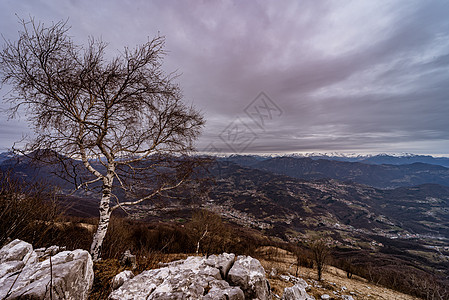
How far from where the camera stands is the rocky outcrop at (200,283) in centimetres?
337

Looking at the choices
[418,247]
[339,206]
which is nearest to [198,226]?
[418,247]

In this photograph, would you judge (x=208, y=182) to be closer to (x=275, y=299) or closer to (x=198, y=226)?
(x=275, y=299)

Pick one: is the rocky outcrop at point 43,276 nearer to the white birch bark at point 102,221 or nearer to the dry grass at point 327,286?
the white birch bark at point 102,221

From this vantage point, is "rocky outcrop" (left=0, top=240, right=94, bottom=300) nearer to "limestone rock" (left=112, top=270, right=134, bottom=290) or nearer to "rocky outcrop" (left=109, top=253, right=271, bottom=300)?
"limestone rock" (left=112, top=270, right=134, bottom=290)

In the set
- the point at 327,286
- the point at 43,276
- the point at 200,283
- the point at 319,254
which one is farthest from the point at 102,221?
the point at 319,254

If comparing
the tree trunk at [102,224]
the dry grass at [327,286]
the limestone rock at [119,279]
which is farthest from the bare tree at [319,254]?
the tree trunk at [102,224]

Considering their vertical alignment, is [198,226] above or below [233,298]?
below

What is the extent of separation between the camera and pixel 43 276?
2688mm

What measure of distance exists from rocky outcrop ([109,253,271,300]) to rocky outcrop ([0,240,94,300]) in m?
0.77

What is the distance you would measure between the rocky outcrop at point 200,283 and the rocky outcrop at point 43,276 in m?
0.77

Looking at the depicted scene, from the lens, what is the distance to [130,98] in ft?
18.0

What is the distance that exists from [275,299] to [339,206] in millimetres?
243454

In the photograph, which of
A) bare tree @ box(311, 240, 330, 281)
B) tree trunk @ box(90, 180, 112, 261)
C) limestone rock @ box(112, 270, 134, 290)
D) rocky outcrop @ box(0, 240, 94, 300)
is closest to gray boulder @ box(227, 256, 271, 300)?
limestone rock @ box(112, 270, 134, 290)

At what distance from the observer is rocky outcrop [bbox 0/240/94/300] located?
7.50 feet
